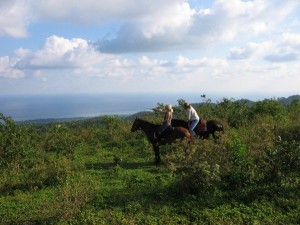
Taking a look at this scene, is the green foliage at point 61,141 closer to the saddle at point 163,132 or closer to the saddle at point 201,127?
the saddle at point 163,132

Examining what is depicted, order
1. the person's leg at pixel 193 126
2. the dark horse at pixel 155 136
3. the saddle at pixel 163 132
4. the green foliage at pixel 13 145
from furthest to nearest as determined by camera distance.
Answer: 1. the person's leg at pixel 193 126
2. the saddle at pixel 163 132
3. the dark horse at pixel 155 136
4. the green foliage at pixel 13 145

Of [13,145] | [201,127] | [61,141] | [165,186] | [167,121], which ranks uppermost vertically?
[167,121]

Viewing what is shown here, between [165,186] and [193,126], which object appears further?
[193,126]

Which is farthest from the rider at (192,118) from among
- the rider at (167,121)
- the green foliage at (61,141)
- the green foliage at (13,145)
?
the green foliage at (13,145)

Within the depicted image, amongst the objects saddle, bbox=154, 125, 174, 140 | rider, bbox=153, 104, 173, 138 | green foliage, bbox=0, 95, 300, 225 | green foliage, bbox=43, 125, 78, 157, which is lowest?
green foliage, bbox=0, 95, 300, 225

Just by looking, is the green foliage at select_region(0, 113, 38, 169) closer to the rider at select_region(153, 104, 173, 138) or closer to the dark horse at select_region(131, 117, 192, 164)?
the dark horse at select_region(131, 117, 192, 164)

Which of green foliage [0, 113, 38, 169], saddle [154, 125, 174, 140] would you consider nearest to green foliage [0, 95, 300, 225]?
green foliage [0, 113, 38, 169]

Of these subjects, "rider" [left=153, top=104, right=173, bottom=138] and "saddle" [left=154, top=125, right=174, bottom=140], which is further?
"saddle" [left=154, top=125, right=174, bottom=140]

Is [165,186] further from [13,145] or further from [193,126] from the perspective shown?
[13,145]

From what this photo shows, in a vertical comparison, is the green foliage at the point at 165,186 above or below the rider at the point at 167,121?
below

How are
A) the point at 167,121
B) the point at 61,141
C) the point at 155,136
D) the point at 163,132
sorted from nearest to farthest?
the point at 167,121, the point at 163,132, the point at 155,136, the point at 61,141

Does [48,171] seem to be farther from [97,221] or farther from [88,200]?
[97,221]

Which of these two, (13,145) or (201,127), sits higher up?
(201,127)

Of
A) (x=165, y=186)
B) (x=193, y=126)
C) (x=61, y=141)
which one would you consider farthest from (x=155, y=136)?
(x=61, y=141)
